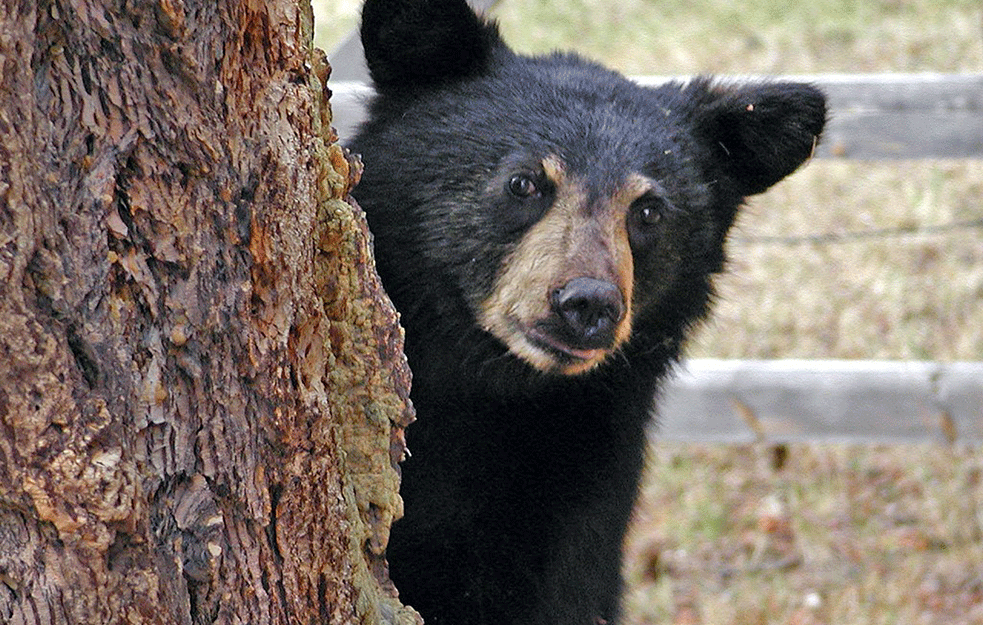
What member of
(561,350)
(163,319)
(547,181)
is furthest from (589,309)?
(163,319)

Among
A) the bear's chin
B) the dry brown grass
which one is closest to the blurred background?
the dry brown grass

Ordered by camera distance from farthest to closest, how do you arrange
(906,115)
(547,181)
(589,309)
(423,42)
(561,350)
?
(906,115) < (423,42) < (547,181) < (561,350) < (589,309)

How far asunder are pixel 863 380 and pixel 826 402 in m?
0.18

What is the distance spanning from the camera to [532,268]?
297cm

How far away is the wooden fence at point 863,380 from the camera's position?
5.01 metres

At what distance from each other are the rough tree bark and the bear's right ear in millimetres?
1139

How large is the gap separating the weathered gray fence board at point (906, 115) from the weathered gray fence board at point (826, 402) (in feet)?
3.07

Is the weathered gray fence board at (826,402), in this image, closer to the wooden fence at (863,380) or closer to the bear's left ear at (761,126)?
the wooden fence at (863,380)

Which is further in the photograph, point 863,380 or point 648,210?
point 863,380

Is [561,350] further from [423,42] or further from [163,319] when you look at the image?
[163,319]

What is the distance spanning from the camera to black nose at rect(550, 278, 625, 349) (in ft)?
9.21

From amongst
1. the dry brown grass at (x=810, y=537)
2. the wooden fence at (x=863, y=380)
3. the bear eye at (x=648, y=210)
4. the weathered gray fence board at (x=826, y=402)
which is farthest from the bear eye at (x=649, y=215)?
the dry brown grass at (x=810, y=537)

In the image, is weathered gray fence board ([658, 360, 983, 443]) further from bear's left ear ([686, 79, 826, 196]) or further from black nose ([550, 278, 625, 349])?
black nose ([550, 278, 625, 349])

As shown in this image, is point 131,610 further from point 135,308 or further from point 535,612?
point 535,612
